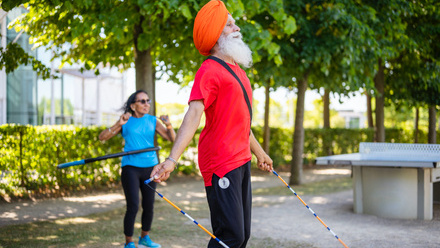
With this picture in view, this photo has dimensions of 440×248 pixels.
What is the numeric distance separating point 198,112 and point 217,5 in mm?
764

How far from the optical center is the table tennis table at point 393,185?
7773 mm

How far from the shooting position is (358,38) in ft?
33.5

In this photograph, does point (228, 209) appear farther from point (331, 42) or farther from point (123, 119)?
point (331, 42)

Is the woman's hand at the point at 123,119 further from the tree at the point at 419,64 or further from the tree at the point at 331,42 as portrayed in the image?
the tree at the point at 419,64

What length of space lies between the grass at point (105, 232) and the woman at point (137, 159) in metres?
0.53

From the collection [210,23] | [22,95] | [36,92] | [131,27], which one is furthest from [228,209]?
[36,92]

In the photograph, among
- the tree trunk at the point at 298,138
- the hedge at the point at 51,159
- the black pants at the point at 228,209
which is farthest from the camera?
the tree trunk at the point at 298,138

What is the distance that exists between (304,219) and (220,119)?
5113 mm

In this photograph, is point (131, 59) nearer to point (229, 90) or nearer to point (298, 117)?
point (298, 117)

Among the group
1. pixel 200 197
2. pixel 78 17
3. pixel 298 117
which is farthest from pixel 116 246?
pixel 298 117

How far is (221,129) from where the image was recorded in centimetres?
337

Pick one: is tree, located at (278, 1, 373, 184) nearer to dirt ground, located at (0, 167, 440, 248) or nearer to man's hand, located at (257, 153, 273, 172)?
dirt ground, located at (0, 167, 440, 248)

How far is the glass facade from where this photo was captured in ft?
62.8

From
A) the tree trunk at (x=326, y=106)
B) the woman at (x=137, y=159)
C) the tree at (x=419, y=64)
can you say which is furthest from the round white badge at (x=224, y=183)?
the tree trunk at (x=326, y=106)
